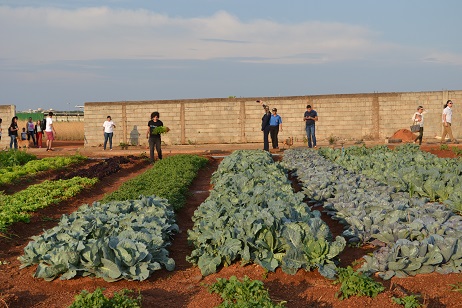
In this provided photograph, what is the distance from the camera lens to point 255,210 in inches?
292

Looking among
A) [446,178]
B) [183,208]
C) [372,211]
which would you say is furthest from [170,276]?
[446,178]

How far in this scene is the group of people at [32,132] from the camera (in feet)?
83.7

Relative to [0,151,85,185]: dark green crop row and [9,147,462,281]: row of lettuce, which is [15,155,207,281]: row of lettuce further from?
[0,151,85,185]: dark green crop row

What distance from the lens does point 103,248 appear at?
6406 millimetres

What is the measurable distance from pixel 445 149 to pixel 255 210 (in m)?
15.3

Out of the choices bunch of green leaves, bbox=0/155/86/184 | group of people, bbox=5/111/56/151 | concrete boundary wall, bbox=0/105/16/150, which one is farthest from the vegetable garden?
concrete boundary wall, bbox=0/105/16/150

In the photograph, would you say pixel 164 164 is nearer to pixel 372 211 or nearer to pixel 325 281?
pixel 372 211

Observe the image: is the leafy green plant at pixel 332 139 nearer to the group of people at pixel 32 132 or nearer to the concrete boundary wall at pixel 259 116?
the concrete boundary wall at pixel 259 116

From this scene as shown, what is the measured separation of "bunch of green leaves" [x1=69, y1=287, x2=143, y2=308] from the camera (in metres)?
4.91

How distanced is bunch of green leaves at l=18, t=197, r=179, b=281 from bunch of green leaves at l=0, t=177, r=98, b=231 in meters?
2.11

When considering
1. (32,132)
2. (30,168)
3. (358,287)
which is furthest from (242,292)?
(32,132)

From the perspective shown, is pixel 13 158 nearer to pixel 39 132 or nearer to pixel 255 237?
pixel 39 132

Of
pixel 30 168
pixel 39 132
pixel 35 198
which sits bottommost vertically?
pixel 35 198

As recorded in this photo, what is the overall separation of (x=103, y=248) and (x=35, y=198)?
232 inches
